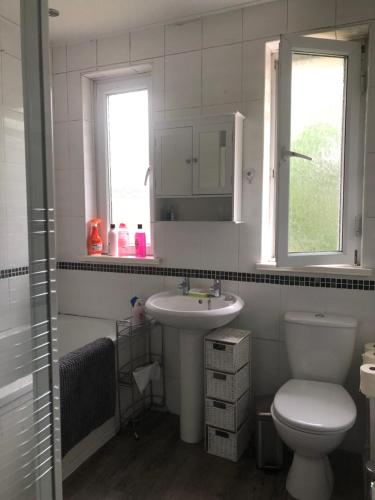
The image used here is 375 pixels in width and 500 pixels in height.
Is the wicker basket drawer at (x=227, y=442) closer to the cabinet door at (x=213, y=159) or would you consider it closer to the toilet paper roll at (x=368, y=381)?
the toilet paper roll at (x=368, y=381)

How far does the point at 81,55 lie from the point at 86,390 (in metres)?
2.17

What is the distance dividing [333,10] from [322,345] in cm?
174

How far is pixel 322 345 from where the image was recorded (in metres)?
2.05

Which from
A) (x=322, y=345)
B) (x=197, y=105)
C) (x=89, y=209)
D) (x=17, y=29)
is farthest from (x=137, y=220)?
(x=17, y=29)

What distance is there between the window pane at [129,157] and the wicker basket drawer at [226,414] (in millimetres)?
1156

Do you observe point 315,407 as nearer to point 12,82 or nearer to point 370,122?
point 370,122

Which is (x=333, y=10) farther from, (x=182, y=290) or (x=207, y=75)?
(x=182, y=290)

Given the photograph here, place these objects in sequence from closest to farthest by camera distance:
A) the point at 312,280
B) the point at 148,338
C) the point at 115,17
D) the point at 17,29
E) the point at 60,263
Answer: the point at 17,29, the point at 312,280, the point at 115,17, the point at 148,338, the point at 60,263

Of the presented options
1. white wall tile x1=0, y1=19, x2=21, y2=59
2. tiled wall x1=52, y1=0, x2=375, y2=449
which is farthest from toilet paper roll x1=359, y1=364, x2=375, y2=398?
white wall tile x1=0, y1=19, x2=21, y2=59

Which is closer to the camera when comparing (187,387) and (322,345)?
(322,345)

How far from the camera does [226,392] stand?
2113 millimetres

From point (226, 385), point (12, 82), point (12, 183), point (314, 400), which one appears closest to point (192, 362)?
point (226, 385)

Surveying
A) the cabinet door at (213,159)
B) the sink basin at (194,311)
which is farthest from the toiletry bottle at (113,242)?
the cabinet door at (213,159)

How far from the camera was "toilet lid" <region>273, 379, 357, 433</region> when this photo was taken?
1663mm
